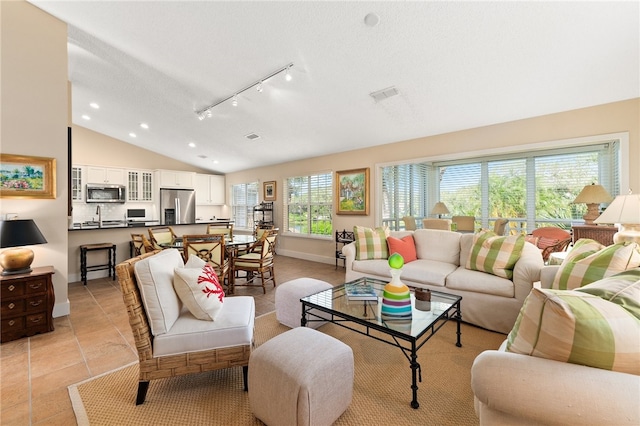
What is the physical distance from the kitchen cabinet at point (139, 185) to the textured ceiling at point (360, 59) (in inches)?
108

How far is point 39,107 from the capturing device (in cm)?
286

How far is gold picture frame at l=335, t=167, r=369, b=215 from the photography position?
541cm

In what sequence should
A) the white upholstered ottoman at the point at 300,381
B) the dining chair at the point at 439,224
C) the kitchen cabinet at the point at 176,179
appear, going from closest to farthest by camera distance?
the white upholstered ottoman at the point at 300,381, the dining chair at the point at 439,224, the kitchen cabinet at the point at 176,179

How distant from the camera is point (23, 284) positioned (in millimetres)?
2557

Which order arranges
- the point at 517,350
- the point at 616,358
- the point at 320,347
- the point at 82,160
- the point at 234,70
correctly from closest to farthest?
1. the point at 616,358
2. the point at 517,350
3. the point at 320,347
4. the point at 234,70
5. the point at 82,160

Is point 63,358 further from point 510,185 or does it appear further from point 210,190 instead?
point 510,185

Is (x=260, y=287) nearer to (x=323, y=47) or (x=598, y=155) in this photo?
(x=323, y=47)

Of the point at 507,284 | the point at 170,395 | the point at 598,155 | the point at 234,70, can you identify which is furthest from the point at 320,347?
the point at 598,155

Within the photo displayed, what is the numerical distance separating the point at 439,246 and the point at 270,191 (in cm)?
499

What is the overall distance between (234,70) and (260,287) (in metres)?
3.17

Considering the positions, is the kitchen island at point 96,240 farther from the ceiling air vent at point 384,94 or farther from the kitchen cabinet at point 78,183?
the ceiling air vent at point 384,94

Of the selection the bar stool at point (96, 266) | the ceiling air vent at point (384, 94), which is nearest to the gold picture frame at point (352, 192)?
the ceiling air vent at point (384, 94)

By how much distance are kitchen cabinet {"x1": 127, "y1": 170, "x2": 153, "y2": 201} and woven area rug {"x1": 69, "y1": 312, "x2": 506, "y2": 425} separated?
6.47m

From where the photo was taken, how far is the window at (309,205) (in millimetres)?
6227
